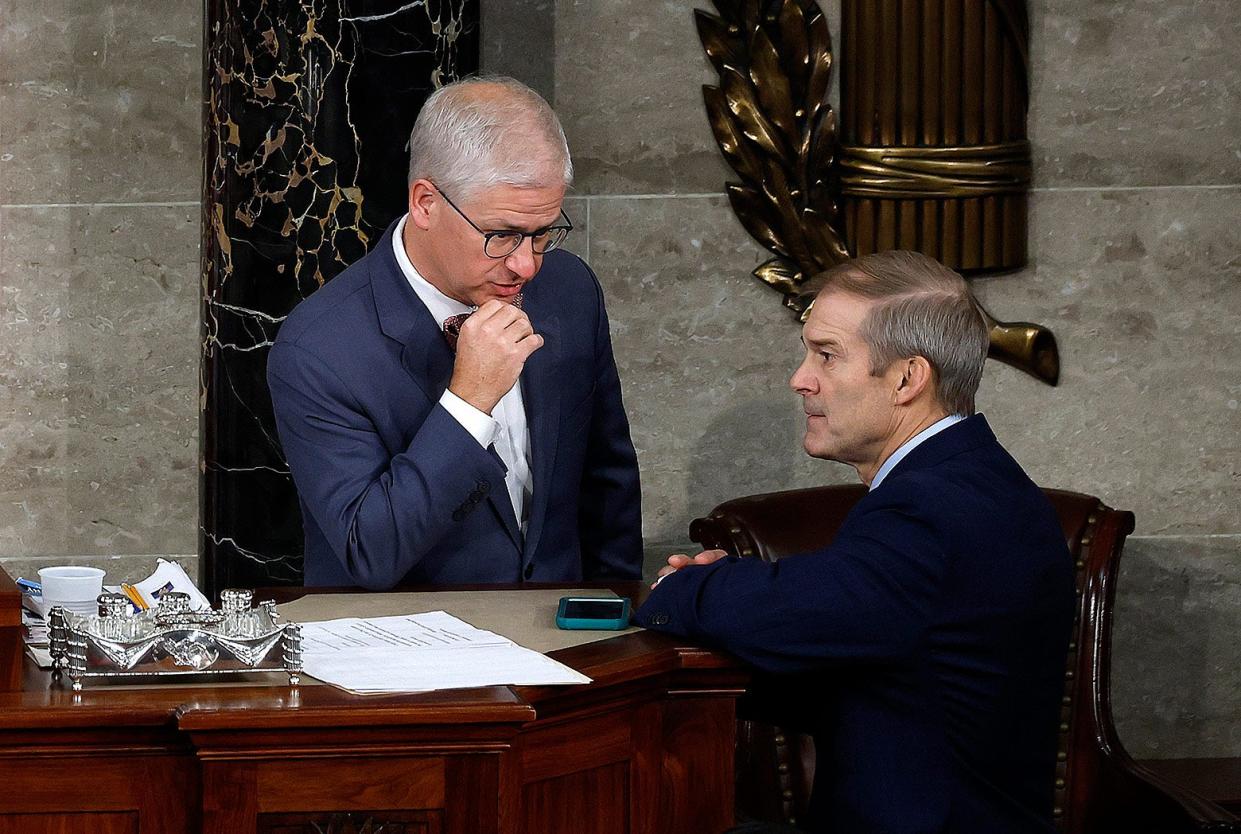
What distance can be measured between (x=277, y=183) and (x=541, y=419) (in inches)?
50.7

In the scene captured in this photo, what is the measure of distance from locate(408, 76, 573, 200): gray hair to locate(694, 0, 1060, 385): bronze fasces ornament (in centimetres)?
148

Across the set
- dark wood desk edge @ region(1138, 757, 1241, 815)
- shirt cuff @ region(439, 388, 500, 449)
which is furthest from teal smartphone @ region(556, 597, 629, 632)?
dark wood desk edge @ region(1138, 757, 1241, 815)

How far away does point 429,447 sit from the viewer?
8.93 ft

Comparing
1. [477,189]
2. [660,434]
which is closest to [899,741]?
[477,189]

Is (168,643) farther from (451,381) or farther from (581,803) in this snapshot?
(451,381)

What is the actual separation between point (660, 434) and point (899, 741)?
2.14 m

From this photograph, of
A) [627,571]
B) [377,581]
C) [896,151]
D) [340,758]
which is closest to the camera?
[340,758]

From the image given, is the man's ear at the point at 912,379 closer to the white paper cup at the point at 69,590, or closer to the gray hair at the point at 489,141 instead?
the gray hair at the point at 489,141

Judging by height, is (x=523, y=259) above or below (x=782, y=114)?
below

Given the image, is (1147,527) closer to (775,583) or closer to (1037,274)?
(1037,274)

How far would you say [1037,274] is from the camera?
4352mm

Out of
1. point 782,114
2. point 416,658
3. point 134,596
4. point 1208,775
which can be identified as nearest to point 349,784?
point 416,658

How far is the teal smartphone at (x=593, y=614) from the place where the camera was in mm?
2430

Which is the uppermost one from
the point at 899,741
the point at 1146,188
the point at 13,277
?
the point at 1146,188
